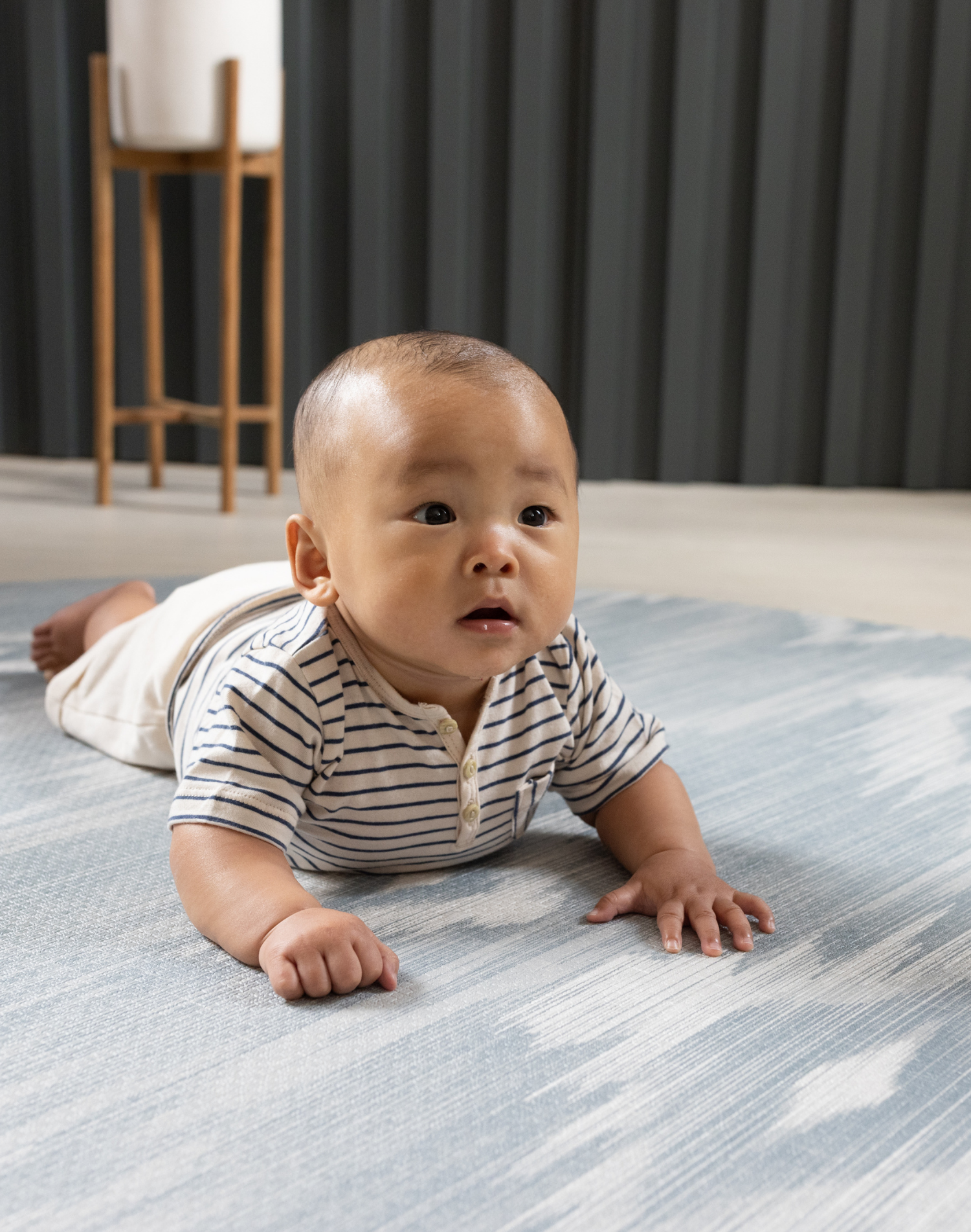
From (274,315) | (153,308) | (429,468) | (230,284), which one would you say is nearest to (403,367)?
(429,468)

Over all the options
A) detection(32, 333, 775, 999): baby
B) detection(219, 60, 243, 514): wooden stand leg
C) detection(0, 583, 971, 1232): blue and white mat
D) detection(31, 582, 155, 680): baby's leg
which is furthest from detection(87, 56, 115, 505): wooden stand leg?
detection(32, 333, 775, 999): baby

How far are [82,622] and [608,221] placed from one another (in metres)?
1.90

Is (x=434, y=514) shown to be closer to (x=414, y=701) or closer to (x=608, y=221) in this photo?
(x=414, y=701)

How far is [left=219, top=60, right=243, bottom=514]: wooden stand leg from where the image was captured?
6.78 ft

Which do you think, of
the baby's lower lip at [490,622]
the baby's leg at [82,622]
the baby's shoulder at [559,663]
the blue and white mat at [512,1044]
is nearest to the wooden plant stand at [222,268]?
the baby's leg at [82,622]

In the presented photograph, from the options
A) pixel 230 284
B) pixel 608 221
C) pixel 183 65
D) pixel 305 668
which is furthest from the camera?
pixel 608 221

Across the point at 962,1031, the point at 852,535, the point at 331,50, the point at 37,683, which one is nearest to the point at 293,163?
the point at 331,50

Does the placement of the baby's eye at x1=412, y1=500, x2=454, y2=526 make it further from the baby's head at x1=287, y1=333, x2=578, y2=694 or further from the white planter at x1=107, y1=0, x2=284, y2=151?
the white planter at x1=107, y1=0, x2=284, y2=151

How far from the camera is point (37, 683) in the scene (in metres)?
1.12

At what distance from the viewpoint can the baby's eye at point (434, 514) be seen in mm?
603

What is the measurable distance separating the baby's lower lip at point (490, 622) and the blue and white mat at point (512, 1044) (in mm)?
169

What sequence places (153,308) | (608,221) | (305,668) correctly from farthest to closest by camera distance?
1. (608,221)
2. (153,308)
3. (305,668)

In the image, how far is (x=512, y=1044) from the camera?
1.78ft

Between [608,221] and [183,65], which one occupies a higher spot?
[183,65]
